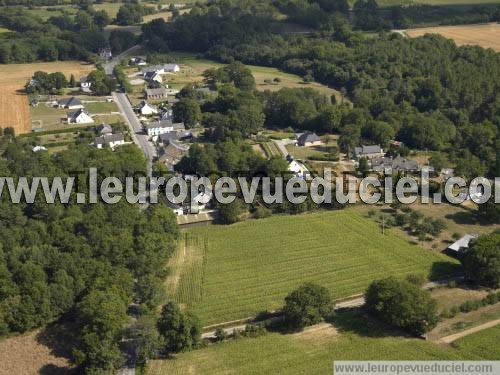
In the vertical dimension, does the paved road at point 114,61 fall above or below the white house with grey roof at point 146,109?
above

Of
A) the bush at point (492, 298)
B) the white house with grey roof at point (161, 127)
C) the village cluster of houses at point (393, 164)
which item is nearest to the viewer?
the bush at point (492, 298)

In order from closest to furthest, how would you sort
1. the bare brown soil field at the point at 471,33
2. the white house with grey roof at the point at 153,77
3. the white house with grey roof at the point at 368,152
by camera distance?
1. the white house with grey roof at the point at 368,152
2. the white house with grey roof at the point at 153,77
3. the bare brown soil field at the point at 471,33

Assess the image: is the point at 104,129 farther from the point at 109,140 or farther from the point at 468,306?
the point at 468,306

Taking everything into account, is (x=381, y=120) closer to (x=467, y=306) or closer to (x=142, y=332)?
(x=467, y=306)

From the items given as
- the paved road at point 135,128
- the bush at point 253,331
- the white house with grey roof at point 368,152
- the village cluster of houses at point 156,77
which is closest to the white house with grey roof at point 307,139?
the white house with grey roof at point 368,152

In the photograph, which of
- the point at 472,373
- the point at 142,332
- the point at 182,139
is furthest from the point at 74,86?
the point at 472,373

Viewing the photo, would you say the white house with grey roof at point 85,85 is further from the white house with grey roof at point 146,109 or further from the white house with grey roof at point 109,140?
the white house with grey roof at point 109,140
